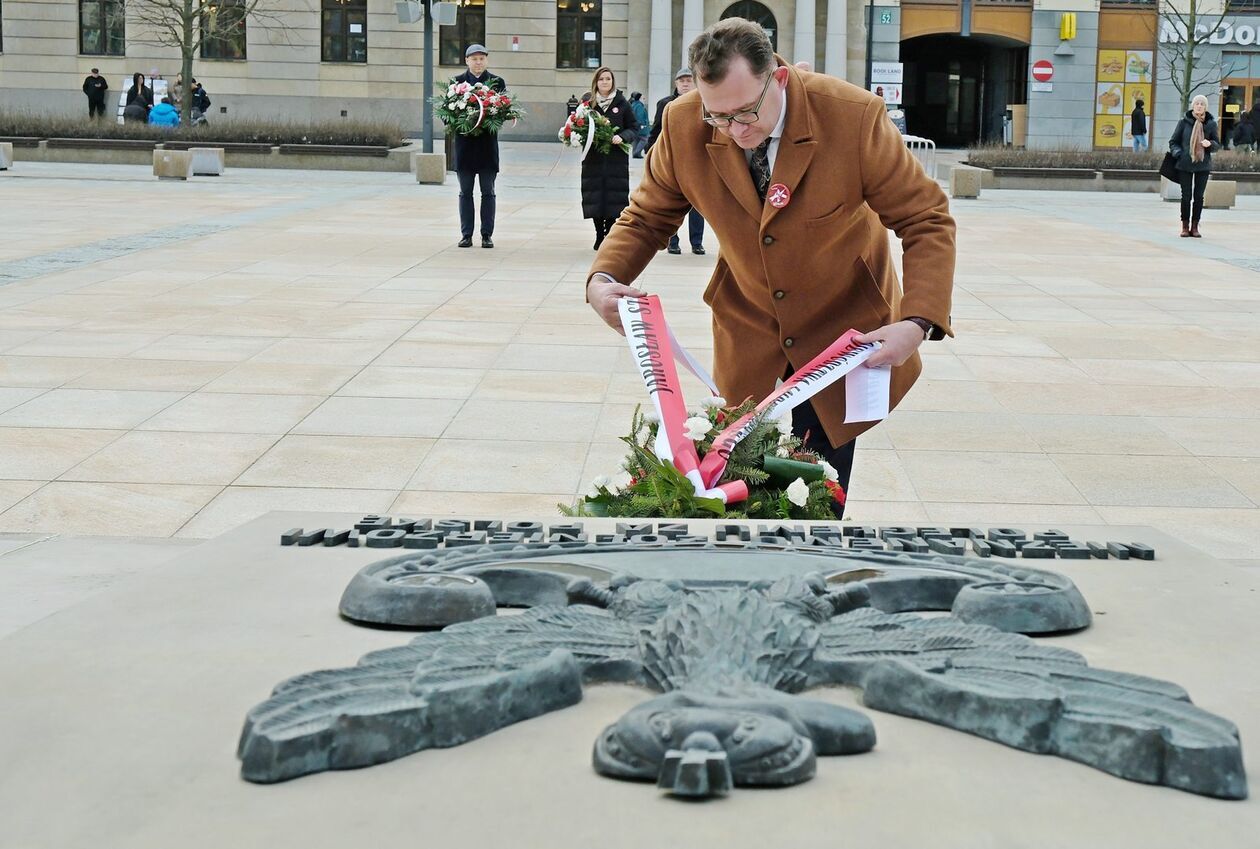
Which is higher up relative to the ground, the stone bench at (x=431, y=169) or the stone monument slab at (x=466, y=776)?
the stone bench at (x=431, y=169)

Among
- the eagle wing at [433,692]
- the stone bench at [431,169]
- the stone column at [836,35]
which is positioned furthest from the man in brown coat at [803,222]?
the stone column at [836,35]

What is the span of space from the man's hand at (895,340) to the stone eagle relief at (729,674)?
2.80ft

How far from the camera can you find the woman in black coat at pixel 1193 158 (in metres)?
20.0

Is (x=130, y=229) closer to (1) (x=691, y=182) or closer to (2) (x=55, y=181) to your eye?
→ (2) (x=55, y=181)

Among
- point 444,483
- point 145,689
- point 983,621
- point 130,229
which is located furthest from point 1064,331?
point 130,229

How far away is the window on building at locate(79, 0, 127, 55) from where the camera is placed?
4488 cm

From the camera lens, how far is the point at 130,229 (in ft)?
59.7

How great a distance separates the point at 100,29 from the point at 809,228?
45.3 m

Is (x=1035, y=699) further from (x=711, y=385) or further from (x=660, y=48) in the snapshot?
(x=660, y=48)

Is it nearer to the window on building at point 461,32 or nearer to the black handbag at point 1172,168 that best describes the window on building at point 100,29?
the window on building at point 461,32

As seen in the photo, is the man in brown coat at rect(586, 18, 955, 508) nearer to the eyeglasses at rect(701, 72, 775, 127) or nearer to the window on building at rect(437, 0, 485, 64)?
the eyeglasses at rect(701, 72, 775, 127)

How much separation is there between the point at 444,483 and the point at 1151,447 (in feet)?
11.9

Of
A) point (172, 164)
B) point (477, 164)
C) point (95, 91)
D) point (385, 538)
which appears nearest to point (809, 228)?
point (385, 538)

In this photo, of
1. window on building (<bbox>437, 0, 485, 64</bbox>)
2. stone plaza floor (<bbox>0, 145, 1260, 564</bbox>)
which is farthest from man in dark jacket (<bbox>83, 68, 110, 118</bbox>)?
stone plaza floor (<bbox>0, 145, 1260, 564</bbox>)
